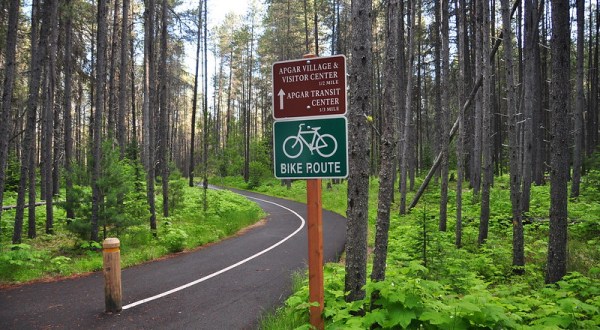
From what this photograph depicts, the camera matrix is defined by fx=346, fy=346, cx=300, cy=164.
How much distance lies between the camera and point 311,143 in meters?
3.07

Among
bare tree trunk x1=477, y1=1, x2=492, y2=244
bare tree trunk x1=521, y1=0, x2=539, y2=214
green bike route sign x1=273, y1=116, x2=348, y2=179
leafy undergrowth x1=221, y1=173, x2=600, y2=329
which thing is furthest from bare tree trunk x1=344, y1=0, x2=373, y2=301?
bare tree trunk x1=521, y1=0, x2=539, y2=214

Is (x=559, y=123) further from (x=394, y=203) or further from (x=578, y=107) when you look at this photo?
(x=578, y=107)

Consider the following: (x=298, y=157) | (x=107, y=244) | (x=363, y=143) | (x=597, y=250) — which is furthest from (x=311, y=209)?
(x=597, y=250)

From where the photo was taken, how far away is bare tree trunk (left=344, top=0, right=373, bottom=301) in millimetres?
4441

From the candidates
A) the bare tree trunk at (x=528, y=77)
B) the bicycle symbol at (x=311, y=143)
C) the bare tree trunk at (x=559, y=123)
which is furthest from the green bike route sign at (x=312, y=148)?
the bare tree trunk at (x=528, y=77)

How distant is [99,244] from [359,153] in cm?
948

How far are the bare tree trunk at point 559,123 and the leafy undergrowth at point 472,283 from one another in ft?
2.64

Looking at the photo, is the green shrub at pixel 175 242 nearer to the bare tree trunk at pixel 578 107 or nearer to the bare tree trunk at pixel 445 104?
the bare tree trunk at pixel 445 104

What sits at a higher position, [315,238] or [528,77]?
[528,77]

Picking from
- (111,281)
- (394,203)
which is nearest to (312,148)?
(111,281)

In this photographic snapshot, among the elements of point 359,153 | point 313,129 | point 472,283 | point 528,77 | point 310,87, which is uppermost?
point 528,77

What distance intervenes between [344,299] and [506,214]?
1180 cm

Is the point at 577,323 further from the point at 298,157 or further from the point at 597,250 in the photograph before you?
the point at 597,250

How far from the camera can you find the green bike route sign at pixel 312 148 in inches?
118
